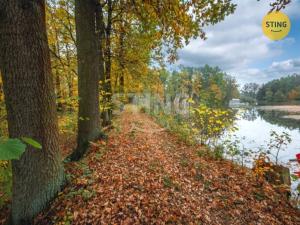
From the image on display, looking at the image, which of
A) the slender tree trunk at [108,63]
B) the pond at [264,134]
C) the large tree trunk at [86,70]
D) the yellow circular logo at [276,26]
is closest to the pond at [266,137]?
the pond at [264,134]

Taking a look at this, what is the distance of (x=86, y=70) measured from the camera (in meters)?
4.98

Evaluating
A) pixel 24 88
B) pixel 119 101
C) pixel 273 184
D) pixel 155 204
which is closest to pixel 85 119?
pixel 24 88

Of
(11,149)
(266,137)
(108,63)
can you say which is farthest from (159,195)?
(266,137)

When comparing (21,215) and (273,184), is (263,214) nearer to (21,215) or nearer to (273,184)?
(273,184)

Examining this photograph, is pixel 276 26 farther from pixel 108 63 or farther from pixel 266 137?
pixel 266 137

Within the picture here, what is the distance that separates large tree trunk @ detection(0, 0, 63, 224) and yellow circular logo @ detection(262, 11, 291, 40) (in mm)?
4596

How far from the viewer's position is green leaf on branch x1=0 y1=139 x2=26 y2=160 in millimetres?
1134

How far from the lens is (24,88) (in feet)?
8.43

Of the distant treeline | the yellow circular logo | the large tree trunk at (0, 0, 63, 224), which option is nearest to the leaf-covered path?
the large tree trunk at (0, 0, 63, 224)

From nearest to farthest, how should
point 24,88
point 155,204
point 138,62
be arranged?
point 24,88 < point 155,204 < point 138,62

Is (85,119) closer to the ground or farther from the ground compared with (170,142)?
farther from the ground

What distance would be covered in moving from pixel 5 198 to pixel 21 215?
87 cm

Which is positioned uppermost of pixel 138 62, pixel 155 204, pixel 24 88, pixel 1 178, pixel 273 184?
pixel 138 62

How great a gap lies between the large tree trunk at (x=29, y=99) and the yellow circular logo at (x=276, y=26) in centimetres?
460
